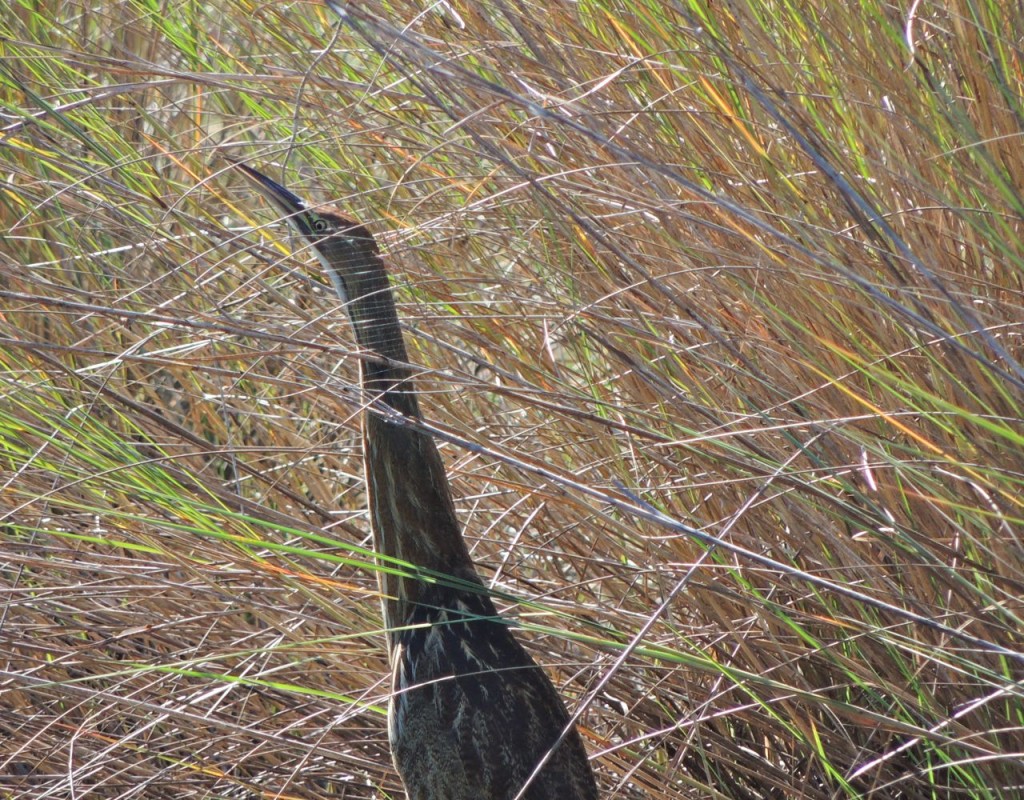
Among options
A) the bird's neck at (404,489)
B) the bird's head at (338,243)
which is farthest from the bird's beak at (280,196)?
the bird's neck at (404,489)

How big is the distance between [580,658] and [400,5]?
3.37ft

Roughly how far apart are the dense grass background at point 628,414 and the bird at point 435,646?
0.05 m

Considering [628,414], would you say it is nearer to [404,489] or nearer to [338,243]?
[404,489]

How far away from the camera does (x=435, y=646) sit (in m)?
1.66

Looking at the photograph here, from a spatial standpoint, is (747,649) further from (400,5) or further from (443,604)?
(400,5)

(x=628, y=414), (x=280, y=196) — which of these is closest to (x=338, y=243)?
(x=280, y=196)

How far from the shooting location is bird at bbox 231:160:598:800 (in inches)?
63.3

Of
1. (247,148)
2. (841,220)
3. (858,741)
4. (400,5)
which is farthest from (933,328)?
(247,148)

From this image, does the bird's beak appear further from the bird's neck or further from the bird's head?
the bird's neck

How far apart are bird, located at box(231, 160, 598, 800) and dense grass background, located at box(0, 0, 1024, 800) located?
0.05 metres

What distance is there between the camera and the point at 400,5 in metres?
1.98

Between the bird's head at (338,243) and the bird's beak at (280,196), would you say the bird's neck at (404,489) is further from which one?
the bird's beak at (280,196)

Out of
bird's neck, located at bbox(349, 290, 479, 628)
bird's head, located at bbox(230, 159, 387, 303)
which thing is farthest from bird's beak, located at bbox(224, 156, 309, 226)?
bird's neck, located at bbox(349, 290, 479, 628)

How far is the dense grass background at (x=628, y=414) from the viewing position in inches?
57.5
